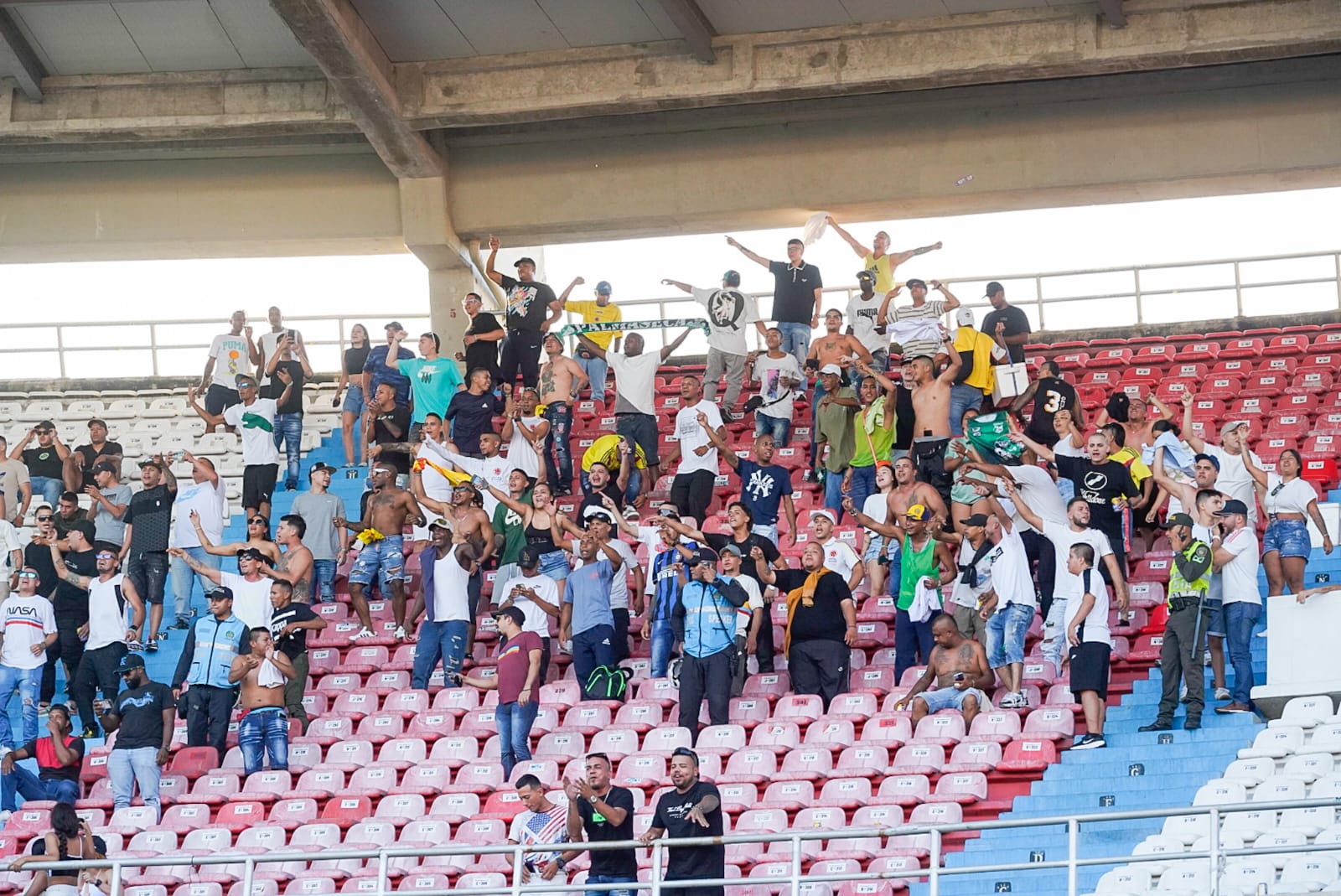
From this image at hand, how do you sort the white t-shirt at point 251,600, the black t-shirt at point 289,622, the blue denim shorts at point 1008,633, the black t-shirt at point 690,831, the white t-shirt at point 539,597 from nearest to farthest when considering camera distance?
the black t-shirt at point 690,831, the blue denim shorts at point 1008,633, the white t-shirt at point 539,597, the black t-shirt at point 289,622, the white t-shirt at point 251,600

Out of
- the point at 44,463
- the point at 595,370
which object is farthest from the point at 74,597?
the point at 595,370

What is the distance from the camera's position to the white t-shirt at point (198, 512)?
1750 cm

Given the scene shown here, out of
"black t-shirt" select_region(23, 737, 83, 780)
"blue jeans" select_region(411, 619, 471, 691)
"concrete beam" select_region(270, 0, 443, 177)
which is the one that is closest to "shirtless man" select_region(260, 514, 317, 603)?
"blue jeans" select_region(411, 619, 471, 691)

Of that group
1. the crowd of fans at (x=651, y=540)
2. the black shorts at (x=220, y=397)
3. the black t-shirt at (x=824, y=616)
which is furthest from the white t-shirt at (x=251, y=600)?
the black shorts at (x=220, y=397)

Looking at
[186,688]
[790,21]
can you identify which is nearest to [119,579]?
[186,688]

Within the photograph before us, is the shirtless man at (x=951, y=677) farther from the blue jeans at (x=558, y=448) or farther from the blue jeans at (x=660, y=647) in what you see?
the blue jeans at (x=558, y=448)

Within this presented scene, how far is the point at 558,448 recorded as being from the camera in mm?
18297

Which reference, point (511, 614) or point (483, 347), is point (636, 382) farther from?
point (511, 614)

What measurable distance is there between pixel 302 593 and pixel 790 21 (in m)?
7.92

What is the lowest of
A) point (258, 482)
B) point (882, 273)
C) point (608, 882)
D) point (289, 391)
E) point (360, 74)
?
point (608, 882)

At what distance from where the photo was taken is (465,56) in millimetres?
21641

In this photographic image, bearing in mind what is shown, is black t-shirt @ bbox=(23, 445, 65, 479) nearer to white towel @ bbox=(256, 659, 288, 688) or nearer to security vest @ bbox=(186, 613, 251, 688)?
security vest @ bbox=(186, 613, 251, 688)

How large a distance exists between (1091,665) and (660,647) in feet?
11.3

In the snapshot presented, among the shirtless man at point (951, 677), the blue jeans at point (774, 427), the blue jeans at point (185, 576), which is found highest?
the blue jeans at point (774, 427)
